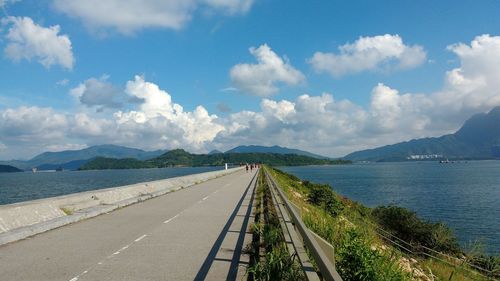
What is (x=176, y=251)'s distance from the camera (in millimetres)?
9266

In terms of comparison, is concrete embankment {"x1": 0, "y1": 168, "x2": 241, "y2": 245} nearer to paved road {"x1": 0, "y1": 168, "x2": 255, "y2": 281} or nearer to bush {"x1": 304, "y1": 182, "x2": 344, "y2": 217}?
paved road {"x1": 0, "y1": 168, "x2": 255, "y2": 281}

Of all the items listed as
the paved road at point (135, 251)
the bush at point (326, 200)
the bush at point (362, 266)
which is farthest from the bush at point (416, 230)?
the bush at point (362, 266)

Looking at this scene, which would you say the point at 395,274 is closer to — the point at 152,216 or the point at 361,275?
the point at 361,275

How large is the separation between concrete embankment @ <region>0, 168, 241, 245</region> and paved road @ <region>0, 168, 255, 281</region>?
0.38 meters

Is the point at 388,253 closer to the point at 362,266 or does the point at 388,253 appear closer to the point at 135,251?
the point at 362,266

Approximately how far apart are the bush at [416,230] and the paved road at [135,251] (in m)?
13.5

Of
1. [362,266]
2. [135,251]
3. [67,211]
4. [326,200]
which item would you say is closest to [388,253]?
[362,266]

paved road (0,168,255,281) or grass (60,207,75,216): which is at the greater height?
grass (60,207,75,216)

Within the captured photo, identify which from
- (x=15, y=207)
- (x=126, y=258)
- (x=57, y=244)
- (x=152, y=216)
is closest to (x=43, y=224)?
(x=15, y=207)

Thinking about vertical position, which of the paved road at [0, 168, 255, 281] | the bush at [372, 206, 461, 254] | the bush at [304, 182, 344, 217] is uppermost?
the paved road at [0, 168, 255, 281]

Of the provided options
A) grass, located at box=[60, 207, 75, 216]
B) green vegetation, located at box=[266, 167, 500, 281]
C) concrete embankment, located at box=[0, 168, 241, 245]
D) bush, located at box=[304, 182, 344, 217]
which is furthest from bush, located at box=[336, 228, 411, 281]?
bush, located at box=[304, 182, 344, 217]

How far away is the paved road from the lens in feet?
24.2

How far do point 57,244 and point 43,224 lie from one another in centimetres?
256

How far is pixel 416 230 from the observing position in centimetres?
2589
